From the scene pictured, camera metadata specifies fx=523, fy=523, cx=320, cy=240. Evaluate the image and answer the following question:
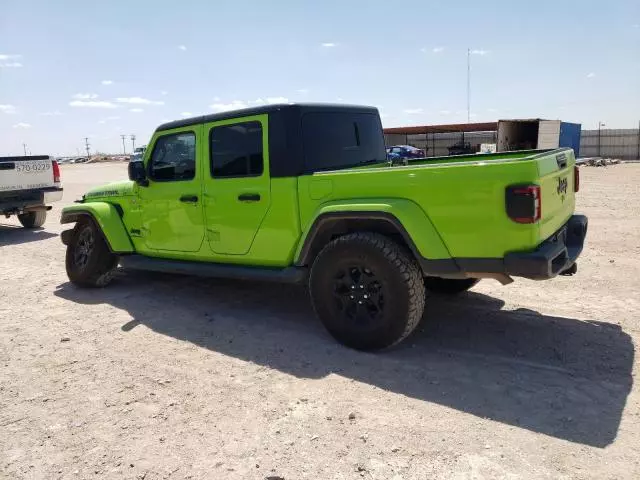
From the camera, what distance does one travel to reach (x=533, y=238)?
3.35 m

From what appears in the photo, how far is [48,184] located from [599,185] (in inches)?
627

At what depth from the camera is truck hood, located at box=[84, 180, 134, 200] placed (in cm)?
590

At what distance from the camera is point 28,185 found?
11.0 metres

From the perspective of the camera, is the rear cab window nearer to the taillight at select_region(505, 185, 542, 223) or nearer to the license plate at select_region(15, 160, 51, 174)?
the taillight at select_region(505, 185, 542, 223)

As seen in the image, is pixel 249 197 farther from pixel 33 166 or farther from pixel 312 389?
pixel 33 166

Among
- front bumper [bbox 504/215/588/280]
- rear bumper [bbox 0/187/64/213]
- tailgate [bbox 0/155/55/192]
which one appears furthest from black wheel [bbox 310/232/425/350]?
tailgate [bbox 0/155/55/192]

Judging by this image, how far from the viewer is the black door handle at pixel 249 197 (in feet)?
15.0

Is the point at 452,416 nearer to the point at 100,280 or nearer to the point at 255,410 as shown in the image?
the point at 255,410

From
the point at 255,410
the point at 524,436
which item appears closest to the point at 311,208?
the point at 255,410

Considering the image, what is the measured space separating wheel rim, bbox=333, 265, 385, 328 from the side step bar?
0.44 metres

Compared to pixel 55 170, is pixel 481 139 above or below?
above

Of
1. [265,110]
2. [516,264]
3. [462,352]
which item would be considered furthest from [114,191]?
[516,264]

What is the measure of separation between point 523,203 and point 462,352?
1.35m

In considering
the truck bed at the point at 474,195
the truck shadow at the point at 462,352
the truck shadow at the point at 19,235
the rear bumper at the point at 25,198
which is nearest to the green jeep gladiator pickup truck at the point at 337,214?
the truck bed at the point at 474,195
